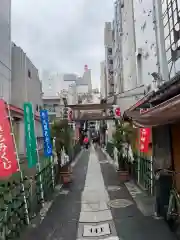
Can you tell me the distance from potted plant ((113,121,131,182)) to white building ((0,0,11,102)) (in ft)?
29.6

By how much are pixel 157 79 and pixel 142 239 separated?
7.04 meters

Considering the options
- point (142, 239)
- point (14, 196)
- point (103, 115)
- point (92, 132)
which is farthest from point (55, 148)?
point (92, 132)

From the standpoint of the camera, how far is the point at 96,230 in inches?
258

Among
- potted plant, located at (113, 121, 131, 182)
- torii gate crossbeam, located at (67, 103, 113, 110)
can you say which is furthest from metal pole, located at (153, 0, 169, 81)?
torii gate crossbeam, located at (67, 103, 113, 110)

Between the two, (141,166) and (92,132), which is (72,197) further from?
(92,132)

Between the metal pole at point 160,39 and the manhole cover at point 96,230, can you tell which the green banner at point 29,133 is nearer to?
the manhole cover at point 96,230

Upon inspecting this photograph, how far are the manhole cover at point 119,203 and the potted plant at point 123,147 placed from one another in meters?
4.05

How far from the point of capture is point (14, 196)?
6141mm

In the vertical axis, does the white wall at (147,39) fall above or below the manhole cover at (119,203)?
above

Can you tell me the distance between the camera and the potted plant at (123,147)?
13523 mm

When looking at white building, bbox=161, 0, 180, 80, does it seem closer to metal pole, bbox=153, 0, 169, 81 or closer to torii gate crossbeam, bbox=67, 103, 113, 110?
metal pole, bbox=153, 0, 169, 81

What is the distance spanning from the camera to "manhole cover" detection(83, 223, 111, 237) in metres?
6.27

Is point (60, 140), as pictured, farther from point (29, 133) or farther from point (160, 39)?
point (160, 39)

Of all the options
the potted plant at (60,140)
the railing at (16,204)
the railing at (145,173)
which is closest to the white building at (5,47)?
the potted plant at (60,140)
